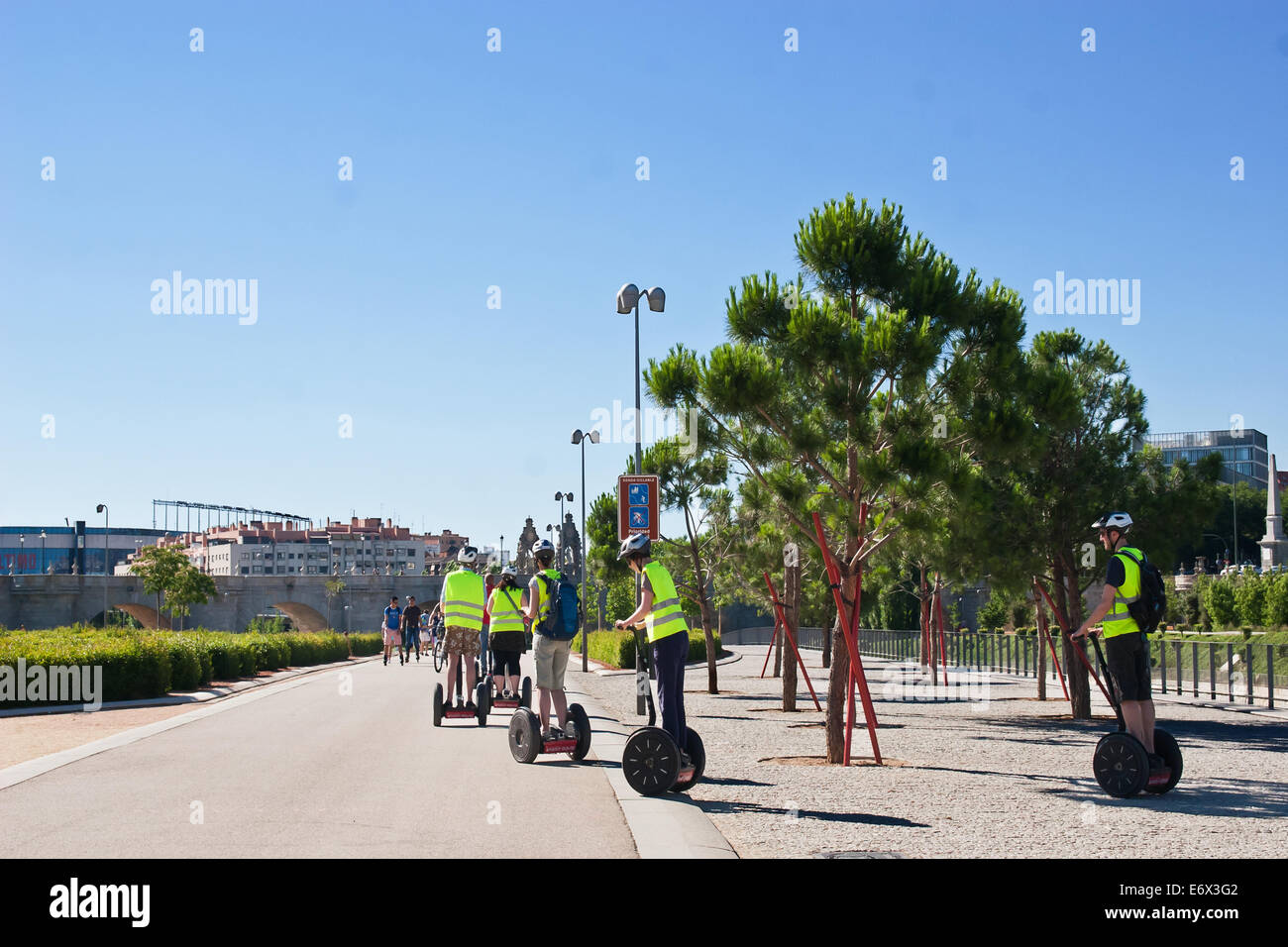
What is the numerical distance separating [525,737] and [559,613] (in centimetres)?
124

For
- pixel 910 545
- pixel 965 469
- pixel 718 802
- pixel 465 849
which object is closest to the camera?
pixel 465 849

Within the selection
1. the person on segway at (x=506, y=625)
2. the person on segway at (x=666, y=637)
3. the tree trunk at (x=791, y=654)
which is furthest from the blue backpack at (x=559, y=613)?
the tree trunk at (x=791, y=654)

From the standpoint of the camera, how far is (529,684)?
14.9 m

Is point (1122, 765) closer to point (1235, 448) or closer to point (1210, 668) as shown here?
point (1210, 668)

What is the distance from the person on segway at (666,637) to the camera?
30.0 feet

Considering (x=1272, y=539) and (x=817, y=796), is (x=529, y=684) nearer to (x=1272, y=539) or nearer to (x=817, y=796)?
(x=817, y=796)

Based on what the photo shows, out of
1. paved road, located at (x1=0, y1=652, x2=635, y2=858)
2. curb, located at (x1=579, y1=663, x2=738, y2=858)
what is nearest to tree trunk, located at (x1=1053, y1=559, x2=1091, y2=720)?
paved road, located at (x1=0, y1=652, x2=635, y2=858)

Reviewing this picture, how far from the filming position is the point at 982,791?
10.7 metres

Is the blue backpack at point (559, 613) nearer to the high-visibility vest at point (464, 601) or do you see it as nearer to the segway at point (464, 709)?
the high-visibility vest at point (464, 601)

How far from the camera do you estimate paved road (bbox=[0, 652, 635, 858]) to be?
23.5 ft

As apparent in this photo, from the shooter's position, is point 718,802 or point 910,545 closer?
point 718,802

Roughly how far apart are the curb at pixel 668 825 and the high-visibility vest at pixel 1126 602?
140 inches
